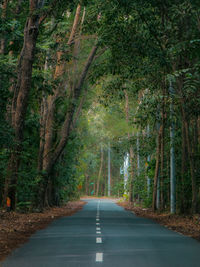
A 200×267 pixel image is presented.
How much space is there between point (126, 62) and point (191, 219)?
26.2 ft

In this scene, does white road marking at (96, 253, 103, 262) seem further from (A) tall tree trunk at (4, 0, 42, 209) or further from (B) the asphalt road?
(A) tall tree trunk at (4, 0, 42, 209)

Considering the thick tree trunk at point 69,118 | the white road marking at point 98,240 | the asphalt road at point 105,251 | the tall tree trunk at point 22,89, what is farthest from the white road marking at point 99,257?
the thick tree trunk at point 69,118

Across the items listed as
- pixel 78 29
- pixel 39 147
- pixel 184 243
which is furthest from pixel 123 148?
pixel 184 243

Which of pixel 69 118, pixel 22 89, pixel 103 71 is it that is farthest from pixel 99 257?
pixel 69 118

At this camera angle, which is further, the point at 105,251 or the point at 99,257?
the point at 105,251

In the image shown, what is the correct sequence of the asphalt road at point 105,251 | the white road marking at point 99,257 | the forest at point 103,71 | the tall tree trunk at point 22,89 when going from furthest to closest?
the tall tree trunk at point 22,89 → the forest at point 103,71 → the white road marking at point 99,257 → the asphalt road at point 105,251

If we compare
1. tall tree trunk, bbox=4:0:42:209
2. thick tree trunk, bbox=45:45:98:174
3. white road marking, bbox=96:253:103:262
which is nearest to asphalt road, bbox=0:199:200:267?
white road marking, bbox=96:253:103:262

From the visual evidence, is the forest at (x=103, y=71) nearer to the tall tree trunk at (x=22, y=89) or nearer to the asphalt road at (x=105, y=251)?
the tall tree trunk at (x=22, y=89)

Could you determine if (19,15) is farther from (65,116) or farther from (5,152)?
(65,116)

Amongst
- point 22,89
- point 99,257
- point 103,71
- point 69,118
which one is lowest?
point 99,257

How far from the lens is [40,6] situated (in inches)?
907

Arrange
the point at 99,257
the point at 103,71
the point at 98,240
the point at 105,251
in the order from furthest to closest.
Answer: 1. the point at 103,71
2. the point at 98,240
3. the point at 105,251
4. the point at 99,257

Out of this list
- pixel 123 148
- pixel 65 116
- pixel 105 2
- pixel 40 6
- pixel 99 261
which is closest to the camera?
pixel 99 261

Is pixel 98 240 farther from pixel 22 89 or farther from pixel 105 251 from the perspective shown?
pixel 22 89
